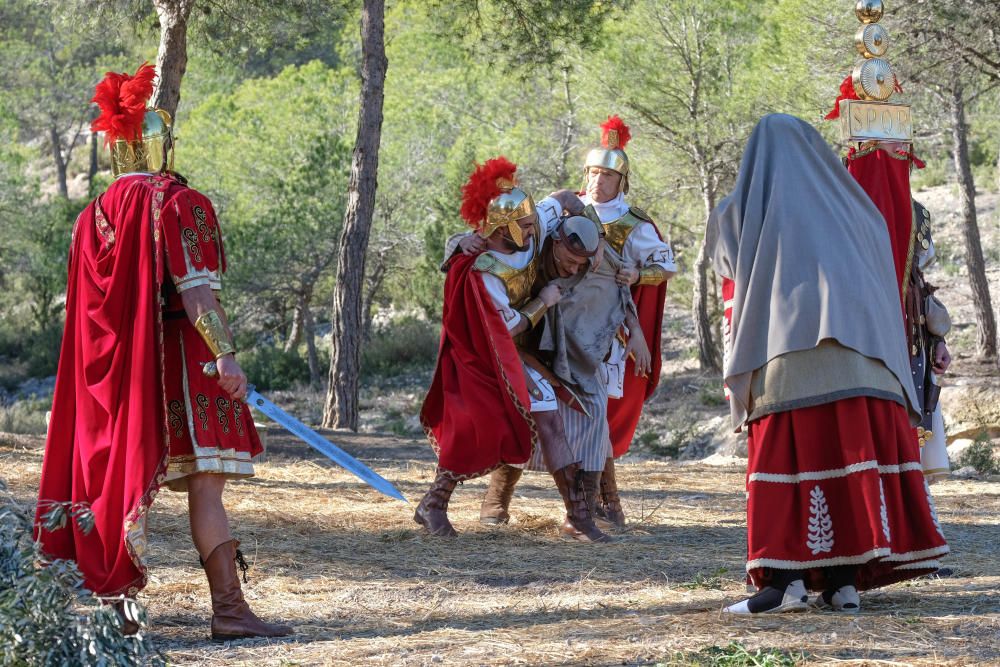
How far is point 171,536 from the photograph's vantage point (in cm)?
604

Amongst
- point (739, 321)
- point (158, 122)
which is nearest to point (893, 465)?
point (739, 321)

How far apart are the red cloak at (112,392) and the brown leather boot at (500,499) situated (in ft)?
9.55

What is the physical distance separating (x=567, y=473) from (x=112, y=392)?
9.07ft

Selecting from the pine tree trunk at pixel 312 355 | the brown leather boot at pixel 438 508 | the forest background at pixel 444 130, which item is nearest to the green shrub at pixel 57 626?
the brown leather boot at pixel 438 508

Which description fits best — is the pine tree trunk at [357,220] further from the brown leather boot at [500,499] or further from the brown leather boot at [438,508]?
the brown leather boot at [438,508]

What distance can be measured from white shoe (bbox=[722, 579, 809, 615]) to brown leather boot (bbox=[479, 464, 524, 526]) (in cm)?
251

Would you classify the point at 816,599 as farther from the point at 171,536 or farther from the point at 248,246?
the point at 248,246

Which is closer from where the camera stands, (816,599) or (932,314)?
(816,599)

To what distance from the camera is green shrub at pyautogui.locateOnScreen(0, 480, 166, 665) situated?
A: 2.91m

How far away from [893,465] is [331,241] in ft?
59.6

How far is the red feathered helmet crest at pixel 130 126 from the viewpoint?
4309mm

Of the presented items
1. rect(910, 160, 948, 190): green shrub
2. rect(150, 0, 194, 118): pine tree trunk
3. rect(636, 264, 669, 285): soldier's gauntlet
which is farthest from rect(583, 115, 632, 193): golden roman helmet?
rect(910, 160, 948, 190): green shrub

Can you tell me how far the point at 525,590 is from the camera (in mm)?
5082

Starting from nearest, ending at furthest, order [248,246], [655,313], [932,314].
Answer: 1. [932,314]
2. [655,313]
3. [248,246]
